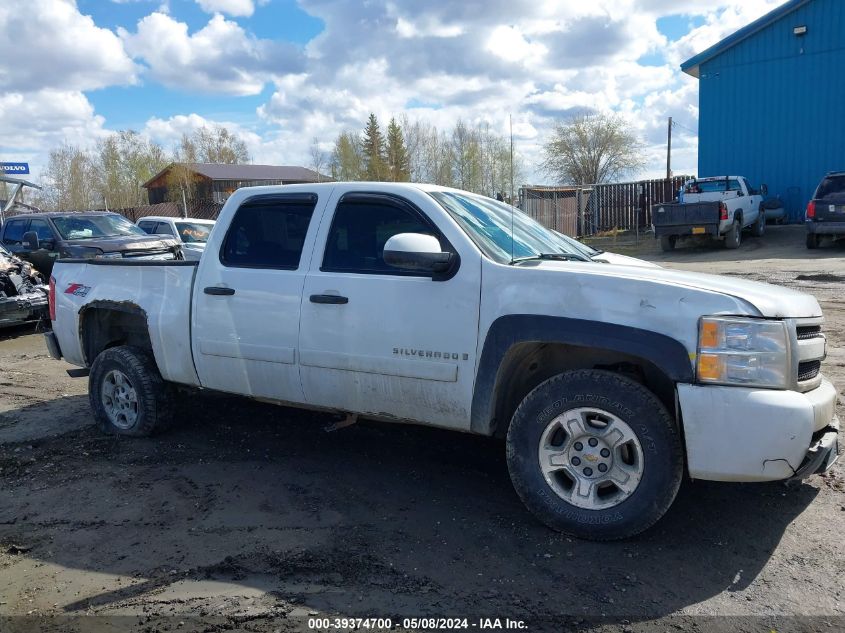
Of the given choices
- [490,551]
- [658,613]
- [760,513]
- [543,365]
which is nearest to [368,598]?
[490,551]

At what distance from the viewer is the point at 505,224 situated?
4.47 metres

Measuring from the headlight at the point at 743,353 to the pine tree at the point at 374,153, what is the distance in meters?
42.6

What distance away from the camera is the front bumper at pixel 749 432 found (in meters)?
3.17

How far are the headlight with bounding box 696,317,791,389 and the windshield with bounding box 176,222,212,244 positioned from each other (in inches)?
601

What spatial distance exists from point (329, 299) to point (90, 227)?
1106 cm

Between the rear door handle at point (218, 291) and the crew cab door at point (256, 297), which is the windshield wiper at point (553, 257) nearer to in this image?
the crew cab door at point (256, 297)

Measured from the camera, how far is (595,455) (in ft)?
11.6

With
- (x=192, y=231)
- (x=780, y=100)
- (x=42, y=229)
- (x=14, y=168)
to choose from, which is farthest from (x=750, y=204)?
(x=14, y=168)

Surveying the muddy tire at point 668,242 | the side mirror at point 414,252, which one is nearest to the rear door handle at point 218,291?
the side mirror at point 414,252

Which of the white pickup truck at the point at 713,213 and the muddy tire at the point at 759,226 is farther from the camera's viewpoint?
the muddy tire at the point at 759,226

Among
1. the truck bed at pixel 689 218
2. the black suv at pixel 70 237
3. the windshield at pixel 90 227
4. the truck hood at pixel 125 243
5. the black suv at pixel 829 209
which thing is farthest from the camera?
the truck bed at pixel 689 218

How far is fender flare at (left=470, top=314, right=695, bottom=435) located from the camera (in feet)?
10.8

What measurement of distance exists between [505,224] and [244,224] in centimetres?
185

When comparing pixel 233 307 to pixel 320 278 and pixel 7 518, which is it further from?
pixel 7 518
